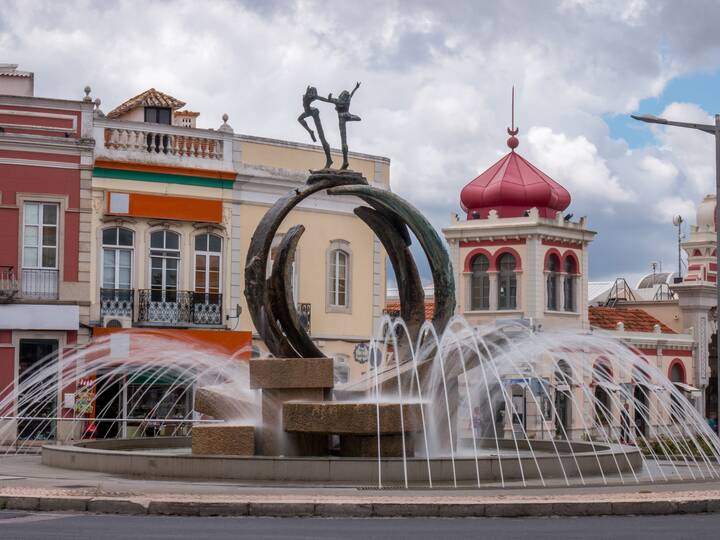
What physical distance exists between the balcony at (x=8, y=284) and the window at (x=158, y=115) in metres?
7.79

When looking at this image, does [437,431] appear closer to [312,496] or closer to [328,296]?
[312,496]

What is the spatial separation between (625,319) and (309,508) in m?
49.1

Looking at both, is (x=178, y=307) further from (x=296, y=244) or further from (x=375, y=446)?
(x=375, y=446)

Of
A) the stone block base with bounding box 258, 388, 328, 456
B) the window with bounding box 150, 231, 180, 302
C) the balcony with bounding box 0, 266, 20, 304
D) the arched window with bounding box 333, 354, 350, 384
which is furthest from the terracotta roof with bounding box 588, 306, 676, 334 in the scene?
the stone block base with bounding box 258, 388, 328, 456

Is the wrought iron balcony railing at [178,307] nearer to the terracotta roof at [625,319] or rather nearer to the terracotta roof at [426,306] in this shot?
the terracotta roof at [426,306]

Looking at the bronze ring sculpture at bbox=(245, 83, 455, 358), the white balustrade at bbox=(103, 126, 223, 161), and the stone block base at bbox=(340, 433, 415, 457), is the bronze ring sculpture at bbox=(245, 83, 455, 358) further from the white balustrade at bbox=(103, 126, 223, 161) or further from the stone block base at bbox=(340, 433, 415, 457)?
the white balustrade at bbox=(103, 126, 223, 161)

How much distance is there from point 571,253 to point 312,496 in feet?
147

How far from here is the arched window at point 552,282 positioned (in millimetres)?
58312

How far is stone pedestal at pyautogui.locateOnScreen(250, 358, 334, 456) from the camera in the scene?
20234 millimetres

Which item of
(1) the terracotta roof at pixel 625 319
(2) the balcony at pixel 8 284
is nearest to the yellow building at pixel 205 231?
(2) the balcony at pixel 8 284

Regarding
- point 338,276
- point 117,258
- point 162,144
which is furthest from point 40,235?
point 338,276

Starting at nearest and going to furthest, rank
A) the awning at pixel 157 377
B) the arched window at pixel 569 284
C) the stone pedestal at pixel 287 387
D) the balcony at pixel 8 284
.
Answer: the stone pedestal at pixel 287 387 < the balcony at pixel 8 284 < the awning at pixel 157 377 < the arched window at pixel 569 284

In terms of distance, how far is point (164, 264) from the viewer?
126 ft

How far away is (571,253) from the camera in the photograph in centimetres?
5934
